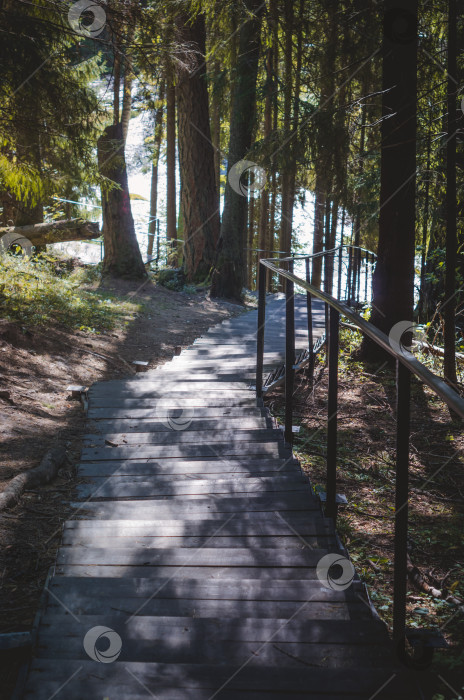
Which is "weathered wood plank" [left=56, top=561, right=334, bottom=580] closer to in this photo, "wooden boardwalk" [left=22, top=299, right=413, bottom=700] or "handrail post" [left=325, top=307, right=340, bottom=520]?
"wooden boardwalk" [left=22, top=299, right=413, bottom=700]

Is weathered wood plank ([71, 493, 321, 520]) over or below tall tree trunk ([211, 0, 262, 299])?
below

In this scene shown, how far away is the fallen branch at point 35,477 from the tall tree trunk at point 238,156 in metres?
8.35

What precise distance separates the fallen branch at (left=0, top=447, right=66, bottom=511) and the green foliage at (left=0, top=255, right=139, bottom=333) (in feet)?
11.3

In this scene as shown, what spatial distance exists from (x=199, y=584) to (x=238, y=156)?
1073cm

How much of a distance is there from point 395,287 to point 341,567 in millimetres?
4514

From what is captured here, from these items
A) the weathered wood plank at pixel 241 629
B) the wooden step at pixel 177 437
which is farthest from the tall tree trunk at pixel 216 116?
the weathered wood plank at pixel 241 629

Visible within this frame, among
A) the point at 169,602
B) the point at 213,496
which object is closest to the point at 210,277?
the point at 213,496

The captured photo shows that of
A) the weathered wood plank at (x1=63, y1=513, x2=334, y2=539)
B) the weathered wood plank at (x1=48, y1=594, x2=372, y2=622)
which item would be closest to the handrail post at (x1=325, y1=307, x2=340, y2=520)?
the weathered wood plank at (x1=63, y1=513, x2=334, y2=539)

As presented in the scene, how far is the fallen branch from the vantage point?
3350mm

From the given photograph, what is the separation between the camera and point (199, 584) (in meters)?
2.49

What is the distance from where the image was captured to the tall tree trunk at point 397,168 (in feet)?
20.5

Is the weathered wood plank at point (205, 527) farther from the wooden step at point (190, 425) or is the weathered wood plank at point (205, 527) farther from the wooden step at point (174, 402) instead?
the wooden step at point (174, 402)

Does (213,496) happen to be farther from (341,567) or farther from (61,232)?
(61,232)

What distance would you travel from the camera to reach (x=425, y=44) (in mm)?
6969
